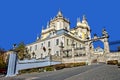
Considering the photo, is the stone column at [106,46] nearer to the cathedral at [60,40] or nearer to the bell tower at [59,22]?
the cathedral at [60,40]

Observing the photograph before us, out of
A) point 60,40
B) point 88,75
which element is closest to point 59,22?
point 60,40

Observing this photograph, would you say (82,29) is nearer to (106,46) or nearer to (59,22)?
(59,22)

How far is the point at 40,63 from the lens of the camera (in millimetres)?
35312

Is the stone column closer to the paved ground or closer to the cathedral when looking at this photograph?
the cathedral

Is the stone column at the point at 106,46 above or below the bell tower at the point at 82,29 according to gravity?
below

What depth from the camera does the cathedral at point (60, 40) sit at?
154 feet

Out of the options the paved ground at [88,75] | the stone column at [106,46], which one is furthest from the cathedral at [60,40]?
the paved ground at [88,75]

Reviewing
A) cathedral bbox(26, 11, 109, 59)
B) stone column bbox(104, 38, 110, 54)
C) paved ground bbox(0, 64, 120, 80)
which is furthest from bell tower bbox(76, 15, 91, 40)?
paved ground bbox(0, 64, 120, 80)

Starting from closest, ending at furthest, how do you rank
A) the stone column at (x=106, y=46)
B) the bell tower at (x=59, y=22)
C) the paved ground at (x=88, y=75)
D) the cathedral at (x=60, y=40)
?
1. the paved ground at (x=88, y=75)
2. the stone column at (x=106, y=46)
3. the cathedral at (x=60, y=40)
4. the bell tower at (x=59, y=22)

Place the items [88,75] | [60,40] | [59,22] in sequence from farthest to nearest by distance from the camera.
→ [59,22] → [60,40] → [88,75]

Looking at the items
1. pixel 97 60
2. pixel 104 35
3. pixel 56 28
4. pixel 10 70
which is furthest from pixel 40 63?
pixel 56 28

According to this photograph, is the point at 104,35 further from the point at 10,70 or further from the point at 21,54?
the point at 21,54

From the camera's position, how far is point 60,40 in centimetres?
5125

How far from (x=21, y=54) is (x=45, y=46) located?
10011mm
